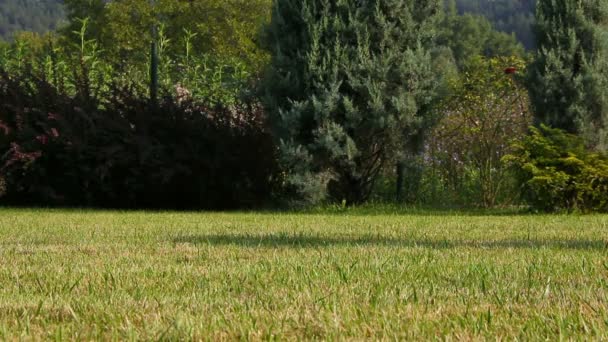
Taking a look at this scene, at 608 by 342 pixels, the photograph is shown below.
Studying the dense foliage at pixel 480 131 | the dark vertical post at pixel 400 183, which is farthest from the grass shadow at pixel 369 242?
the dense foliage at pixel 480 131

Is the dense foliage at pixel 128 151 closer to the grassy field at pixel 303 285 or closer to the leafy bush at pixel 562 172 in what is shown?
the leafy bush at pixel 562 172

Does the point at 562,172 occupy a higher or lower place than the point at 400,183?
higher

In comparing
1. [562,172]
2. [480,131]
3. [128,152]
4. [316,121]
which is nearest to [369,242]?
[562,172]

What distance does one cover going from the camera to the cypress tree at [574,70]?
14.2 metres

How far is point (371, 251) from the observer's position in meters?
6.37

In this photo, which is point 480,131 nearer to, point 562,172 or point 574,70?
point 574,70

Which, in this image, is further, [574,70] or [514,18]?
[514,18]

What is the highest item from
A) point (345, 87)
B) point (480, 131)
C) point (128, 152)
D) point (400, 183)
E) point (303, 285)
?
point (345, 87)

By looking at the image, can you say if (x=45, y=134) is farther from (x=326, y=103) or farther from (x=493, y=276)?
(x=493, y=276)

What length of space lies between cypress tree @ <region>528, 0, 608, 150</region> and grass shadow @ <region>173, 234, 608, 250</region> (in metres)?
6.91

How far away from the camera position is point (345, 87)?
1468 centimetres

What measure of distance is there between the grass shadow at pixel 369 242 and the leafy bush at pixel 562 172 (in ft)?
18.9

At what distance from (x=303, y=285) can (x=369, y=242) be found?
119 inches

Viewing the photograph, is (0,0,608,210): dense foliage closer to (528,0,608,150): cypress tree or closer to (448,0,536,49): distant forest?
(528,0,608,150): cypress tree
